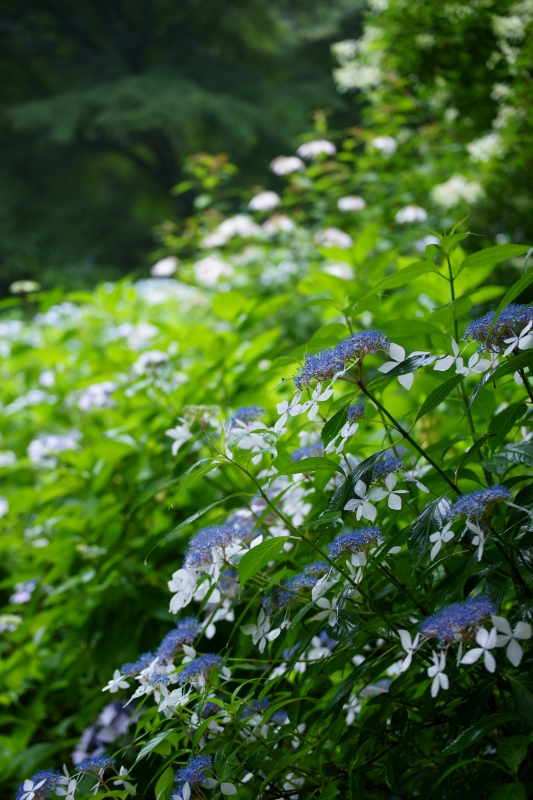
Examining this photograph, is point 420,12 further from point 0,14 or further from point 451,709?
point 0,14

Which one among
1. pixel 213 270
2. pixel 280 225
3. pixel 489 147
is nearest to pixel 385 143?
pixel 280 225

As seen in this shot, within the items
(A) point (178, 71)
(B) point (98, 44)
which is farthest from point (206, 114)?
(B) point (98, 44)

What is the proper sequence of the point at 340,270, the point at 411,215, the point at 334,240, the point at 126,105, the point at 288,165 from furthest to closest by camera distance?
the point at 126,105 → the point at 288,165 → the point at 334,240 → the point at 411,215 → the point at 340,270

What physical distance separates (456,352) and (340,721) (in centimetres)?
34

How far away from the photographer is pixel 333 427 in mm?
519

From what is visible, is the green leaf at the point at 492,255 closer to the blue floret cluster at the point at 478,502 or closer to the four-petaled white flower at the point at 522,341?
the four-petaled white flower at the point at 522,341

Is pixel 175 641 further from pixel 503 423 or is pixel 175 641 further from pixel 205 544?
pixel 503 423

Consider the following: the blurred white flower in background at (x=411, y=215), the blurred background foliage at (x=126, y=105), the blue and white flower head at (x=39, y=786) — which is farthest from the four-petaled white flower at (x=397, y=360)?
the blurred background foliage at (x=126, y=105)

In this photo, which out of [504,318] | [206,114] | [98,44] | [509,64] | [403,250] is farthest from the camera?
[98,44]

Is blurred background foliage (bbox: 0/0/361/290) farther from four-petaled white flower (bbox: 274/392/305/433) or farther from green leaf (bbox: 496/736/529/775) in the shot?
green leaf (bbox: 496/736/529/775)

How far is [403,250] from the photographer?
274 cm

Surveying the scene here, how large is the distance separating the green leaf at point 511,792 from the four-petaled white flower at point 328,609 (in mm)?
173

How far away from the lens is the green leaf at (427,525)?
50 cm

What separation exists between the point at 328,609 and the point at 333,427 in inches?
6.7
